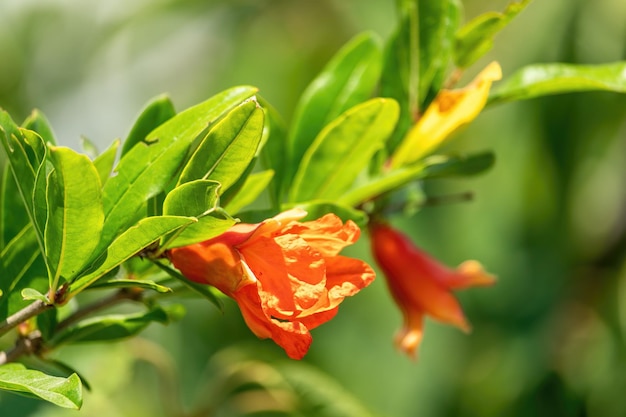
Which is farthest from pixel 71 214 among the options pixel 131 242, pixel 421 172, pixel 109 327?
pixel 421 172

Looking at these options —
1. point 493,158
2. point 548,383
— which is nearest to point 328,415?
point 493,158

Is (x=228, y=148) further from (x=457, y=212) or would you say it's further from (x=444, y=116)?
(x=457, y=212)

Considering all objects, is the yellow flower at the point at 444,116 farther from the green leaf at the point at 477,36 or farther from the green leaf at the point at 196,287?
the green leaf at the point at 196,287

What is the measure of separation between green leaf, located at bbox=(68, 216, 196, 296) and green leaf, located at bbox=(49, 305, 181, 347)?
99 mm

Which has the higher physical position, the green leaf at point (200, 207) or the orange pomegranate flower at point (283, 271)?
the green leaf at point (200, 207)

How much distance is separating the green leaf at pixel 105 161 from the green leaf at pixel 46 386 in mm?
152

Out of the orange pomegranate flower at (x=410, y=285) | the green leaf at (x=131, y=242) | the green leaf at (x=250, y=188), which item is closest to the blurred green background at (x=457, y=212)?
the orange pomegranate flower at (x=410, y=285)

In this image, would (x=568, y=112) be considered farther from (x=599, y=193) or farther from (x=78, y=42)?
(x=78, y=42)

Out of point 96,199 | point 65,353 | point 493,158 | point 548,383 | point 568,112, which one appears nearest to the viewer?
point 96,199

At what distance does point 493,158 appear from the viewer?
0.71 metres

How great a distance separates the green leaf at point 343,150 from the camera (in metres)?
0.61

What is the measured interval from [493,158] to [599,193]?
111cm

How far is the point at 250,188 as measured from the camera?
0.60m

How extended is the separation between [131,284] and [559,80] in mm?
351
